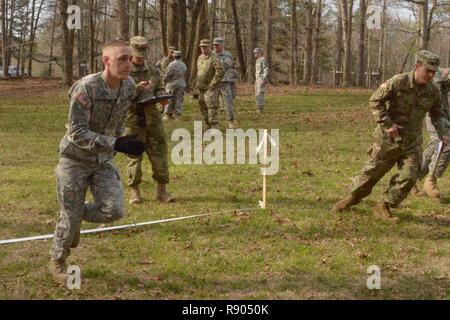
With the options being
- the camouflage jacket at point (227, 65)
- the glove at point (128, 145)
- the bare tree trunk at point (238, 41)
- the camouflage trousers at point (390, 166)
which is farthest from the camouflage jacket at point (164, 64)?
the bare tree trunk at point (238, 41)

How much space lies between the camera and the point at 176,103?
644 inches

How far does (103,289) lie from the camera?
518 cm

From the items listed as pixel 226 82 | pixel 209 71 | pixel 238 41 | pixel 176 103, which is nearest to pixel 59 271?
pixel 209 71

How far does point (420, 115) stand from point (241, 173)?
3887mm

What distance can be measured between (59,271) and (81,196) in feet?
2.40

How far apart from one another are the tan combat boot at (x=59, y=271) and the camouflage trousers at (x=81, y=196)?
0.24 ft

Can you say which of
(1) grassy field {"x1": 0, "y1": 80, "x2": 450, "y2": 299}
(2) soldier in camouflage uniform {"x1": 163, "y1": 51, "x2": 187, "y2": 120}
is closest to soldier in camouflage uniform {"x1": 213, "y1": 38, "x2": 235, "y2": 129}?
(2) soldier in camouflage uniform {"x1": 163, "y1": 51, "x2": 187, "y2": 120}

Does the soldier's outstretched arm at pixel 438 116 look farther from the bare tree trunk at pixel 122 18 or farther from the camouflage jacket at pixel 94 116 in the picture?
the bare tree trunk at pixel 122 18

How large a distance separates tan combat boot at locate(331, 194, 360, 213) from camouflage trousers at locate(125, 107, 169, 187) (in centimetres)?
233

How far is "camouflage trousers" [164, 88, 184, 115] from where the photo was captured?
1602cm

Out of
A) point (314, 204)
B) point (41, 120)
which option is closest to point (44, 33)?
point (41, 120)

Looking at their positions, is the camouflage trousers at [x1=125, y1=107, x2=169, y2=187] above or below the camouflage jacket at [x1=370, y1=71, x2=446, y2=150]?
below

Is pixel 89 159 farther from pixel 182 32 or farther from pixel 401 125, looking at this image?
pixel 182 32

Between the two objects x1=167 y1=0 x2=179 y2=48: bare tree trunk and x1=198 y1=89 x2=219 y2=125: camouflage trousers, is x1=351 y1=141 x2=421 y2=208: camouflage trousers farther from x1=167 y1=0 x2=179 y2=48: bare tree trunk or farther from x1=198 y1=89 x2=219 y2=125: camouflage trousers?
x1=167 y1=0 x2=179 y2=48: bare tree trunk
